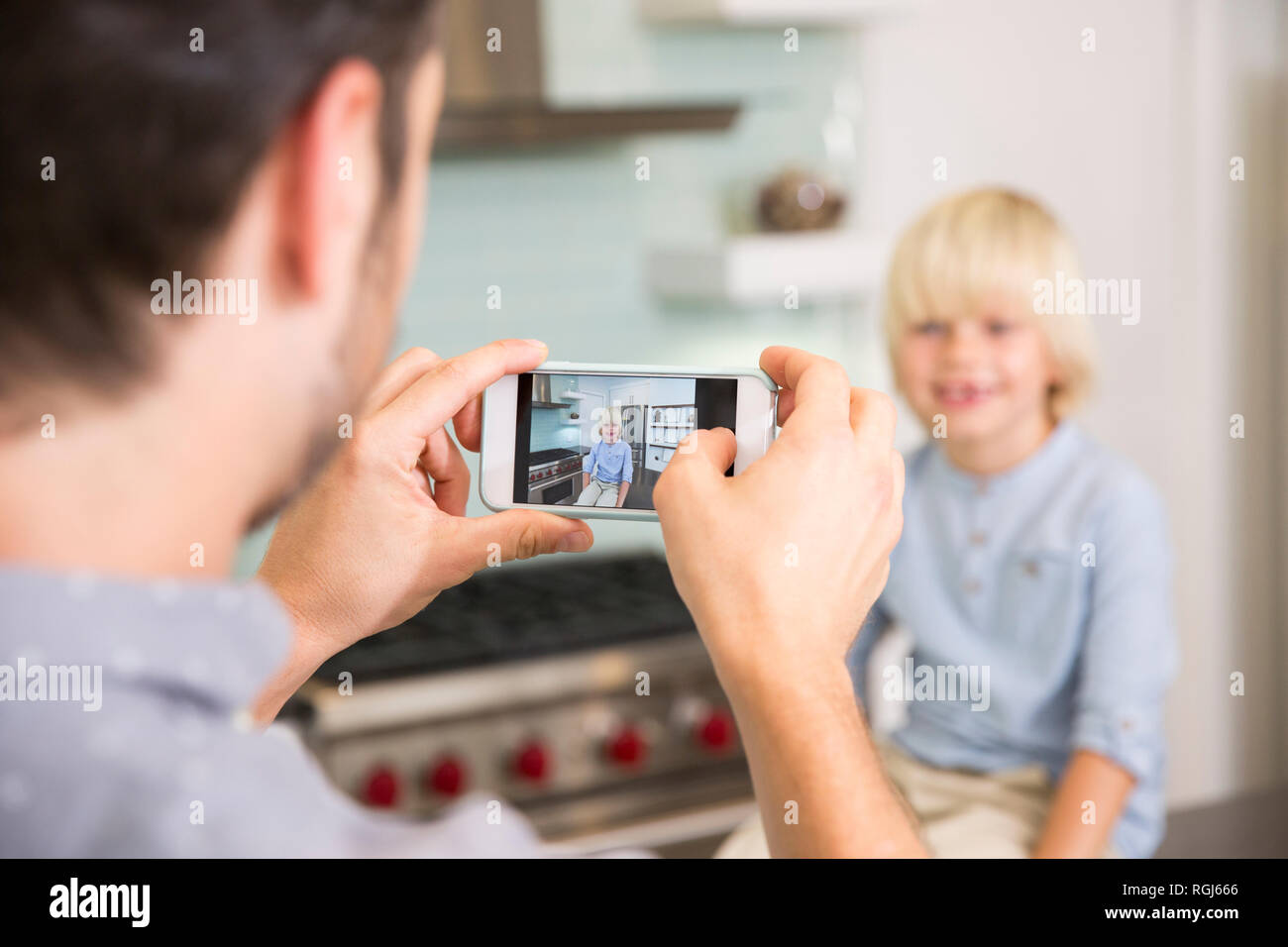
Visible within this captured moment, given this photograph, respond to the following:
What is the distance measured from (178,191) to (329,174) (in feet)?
0.17

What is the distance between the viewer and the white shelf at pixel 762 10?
188 cm

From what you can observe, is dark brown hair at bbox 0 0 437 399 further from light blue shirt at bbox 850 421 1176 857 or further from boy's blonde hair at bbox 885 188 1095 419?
boy's blonde hair at bbox 885 188 1095 419

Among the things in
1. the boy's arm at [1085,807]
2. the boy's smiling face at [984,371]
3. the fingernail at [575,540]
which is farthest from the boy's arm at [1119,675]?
the fingernail at [575,540]

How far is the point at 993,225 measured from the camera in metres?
1.55

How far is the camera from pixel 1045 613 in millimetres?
1489

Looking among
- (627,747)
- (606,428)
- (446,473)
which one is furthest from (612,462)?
(627,747)

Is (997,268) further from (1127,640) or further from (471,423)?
(471,423)

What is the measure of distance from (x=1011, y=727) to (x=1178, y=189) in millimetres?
1334

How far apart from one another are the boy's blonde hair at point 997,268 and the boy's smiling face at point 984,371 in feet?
0.05

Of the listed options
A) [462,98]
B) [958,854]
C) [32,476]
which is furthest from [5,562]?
[462,98]

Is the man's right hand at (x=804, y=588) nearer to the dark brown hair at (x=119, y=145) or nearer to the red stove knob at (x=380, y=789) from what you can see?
the dark brown hair at (x=119, y=145)

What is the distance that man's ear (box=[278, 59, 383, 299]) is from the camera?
15.6 inches

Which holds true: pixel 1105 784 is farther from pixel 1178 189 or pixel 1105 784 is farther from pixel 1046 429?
pixel 1178 189

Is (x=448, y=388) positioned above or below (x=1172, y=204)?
below
